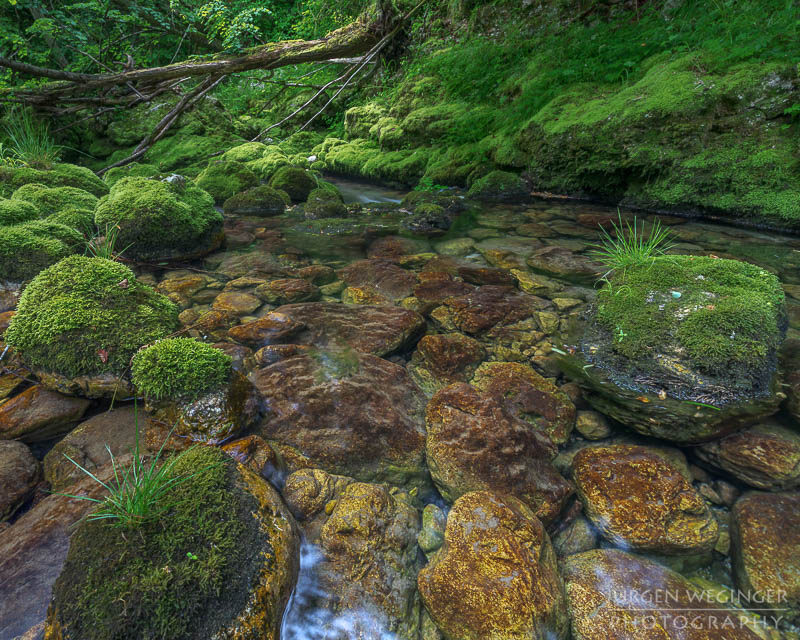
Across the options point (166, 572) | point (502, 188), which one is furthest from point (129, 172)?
point (166, 572)

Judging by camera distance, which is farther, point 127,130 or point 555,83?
point 127,130

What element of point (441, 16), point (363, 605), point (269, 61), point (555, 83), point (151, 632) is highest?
point (441, 16)

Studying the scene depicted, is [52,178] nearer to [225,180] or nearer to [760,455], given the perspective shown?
[225,180]

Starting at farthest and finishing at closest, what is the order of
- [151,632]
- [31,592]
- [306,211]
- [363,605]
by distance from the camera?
[306,211] < [363,605] < [31,592] < [151,632]

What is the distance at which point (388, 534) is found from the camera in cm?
210

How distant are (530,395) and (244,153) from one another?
11.9m

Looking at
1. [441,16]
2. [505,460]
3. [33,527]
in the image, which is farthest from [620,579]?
[441,16]

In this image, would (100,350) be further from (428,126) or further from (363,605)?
(428,126)

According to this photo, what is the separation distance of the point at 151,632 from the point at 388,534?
1.11m

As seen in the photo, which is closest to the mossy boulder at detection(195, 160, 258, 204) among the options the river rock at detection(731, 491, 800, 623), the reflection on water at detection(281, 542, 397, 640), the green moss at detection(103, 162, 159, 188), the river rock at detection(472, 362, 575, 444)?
the green moss at detection(103, 162, 159, 188)

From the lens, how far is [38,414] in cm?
258

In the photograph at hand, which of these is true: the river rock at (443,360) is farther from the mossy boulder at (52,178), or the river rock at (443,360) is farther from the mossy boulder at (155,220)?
the mossy boulder at (52,178)

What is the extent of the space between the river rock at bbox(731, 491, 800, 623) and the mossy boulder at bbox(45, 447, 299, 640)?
7.25ft

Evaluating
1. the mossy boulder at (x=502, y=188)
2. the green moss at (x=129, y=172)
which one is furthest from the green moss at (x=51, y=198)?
the mossy boulder at (x=502, y=188)
